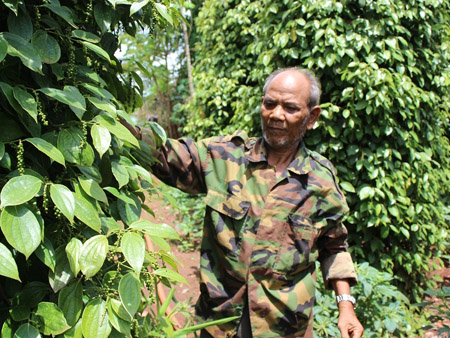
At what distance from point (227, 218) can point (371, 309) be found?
5.82ft

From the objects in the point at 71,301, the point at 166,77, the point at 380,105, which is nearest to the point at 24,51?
the point at 71,301

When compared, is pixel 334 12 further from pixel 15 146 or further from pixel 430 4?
pixel 15 146

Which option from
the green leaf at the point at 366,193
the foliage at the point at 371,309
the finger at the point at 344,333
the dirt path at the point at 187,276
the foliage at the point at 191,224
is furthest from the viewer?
the foliage at the point at 191,224

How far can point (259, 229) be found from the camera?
70.4 inches

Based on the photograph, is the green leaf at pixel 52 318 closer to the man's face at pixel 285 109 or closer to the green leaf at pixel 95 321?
the green leaf at pixel 95 321

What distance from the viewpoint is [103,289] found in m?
0.91

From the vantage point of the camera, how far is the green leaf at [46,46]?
91cm

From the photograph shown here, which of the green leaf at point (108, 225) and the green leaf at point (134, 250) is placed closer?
the green leaf at point (134, 250)

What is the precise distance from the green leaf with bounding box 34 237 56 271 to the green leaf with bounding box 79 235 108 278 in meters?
0.07

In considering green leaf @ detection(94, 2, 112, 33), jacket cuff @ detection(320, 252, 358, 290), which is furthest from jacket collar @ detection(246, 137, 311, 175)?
green leaf @ detection(94, 2, 112, 33)

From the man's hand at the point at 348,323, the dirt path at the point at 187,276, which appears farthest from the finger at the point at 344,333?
the dirt path at the point at 187,276

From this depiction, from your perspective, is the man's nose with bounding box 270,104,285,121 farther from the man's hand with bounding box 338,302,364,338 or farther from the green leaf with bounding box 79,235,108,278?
the green leaf with bounding box 79,235,108,278

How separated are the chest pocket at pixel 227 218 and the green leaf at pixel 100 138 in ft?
3.03

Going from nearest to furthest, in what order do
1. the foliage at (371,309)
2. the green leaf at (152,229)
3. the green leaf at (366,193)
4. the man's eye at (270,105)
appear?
the green leaf at (152,229)
the man's eye at (270,105)
the foliage at (371,309)
the green leaf at (366,193)
